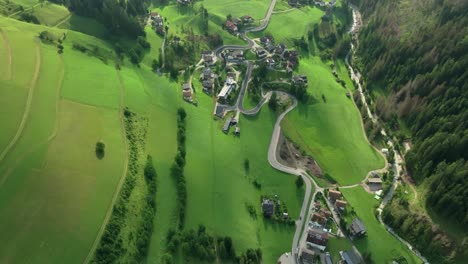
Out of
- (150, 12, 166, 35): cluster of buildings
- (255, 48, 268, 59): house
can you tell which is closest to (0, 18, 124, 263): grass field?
(150, 12, 166, 35): cluster of buildings

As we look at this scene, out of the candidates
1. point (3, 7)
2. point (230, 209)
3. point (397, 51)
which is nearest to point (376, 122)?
point (397, 51)

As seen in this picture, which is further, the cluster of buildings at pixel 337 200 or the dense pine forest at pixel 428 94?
the cluster of buildings at pixel 337 200

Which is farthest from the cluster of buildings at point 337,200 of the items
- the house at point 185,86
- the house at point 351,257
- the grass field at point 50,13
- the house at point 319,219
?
the grass field at point 50,13

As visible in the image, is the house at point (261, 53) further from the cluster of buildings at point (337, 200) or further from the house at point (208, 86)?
the cluster of buildings at point (337, 200)

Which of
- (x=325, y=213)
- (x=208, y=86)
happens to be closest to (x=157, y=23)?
(x=208, y=86)

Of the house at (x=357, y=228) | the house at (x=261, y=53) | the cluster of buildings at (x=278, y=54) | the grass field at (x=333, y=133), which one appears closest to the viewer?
the house at (x=357, y=228)

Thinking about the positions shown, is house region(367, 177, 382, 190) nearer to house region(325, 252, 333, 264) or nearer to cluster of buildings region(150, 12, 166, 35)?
house region(325, 252, 333, 264)

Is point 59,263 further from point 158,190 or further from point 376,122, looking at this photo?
point 376,122
